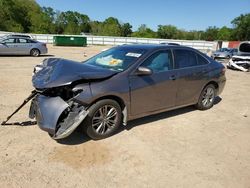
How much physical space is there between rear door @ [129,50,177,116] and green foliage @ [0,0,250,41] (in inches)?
2384

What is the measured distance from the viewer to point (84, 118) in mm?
4250

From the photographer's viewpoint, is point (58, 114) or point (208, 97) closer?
point (58, 114)

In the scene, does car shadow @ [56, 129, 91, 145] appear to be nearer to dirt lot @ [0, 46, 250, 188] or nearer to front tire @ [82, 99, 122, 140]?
dirt lot @ [0, 46, 250, 188]

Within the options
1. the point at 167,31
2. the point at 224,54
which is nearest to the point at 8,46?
the point at 224,54

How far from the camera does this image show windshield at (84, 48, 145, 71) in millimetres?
5042

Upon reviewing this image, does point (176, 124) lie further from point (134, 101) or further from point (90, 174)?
point (90, 174)

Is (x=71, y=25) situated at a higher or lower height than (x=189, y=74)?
higher

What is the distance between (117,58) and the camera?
17.5 feet

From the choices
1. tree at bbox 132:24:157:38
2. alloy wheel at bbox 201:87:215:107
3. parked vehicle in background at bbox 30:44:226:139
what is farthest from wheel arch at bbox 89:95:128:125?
tree at bbox 132:24:157:38

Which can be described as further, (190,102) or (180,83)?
(190,102)

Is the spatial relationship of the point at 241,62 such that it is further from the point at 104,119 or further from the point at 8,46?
the point at 8,46

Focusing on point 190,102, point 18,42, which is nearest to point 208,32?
point 18,42

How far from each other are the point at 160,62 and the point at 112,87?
4.46ft

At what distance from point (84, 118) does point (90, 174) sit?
3.12 ft
